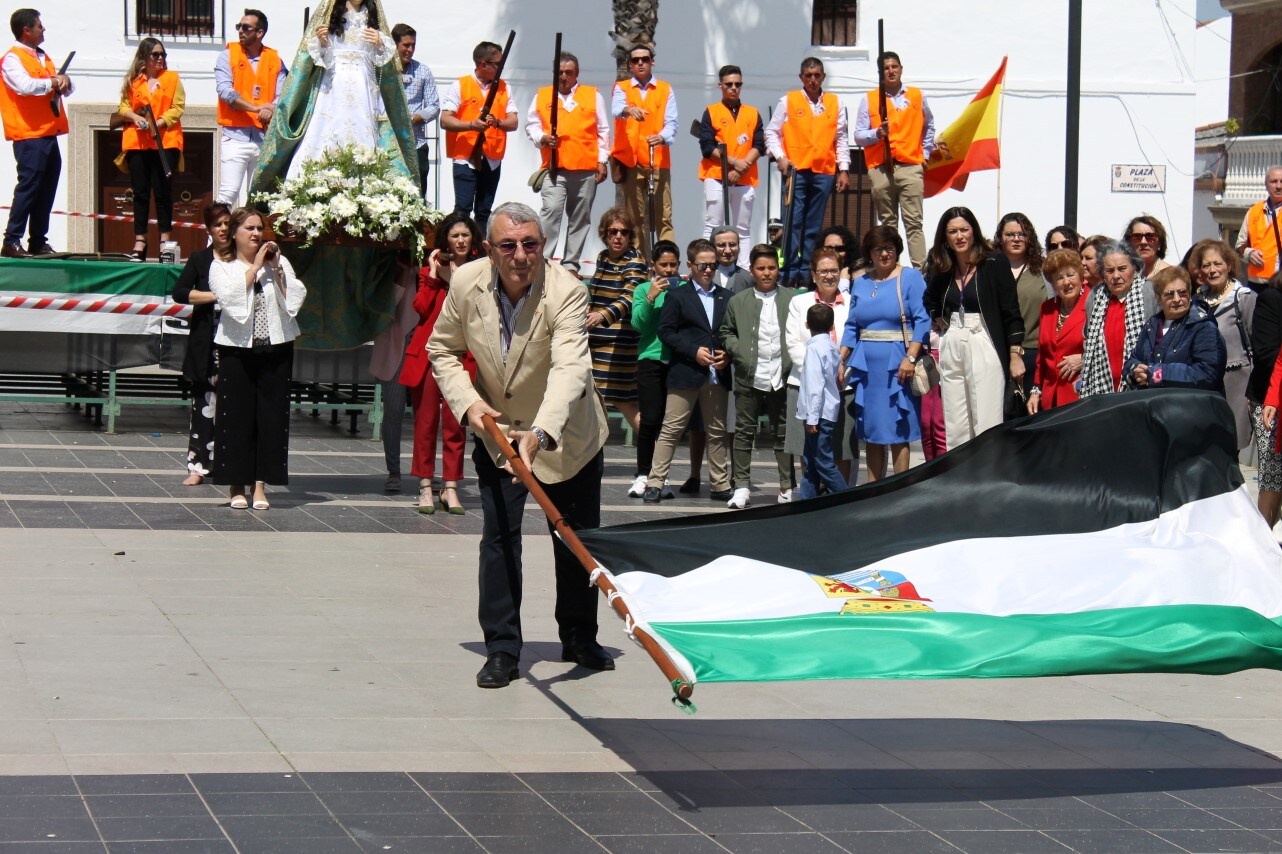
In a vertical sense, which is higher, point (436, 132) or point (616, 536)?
point (436, 132)

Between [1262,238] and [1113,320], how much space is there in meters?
5.69

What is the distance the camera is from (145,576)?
9.95 meters

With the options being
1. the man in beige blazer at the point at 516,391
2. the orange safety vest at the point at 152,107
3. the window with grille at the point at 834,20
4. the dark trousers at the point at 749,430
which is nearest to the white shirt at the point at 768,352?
the dark trousers at the point at 749,430

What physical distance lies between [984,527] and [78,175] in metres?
20.1

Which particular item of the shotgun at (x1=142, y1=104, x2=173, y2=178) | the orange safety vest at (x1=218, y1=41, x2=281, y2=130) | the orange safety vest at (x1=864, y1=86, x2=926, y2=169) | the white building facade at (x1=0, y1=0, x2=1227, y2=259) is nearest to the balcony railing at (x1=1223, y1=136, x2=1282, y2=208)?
the white building facade at (x1=0, y1=0, x2=1227, y2=259)

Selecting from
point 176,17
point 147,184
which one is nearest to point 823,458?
point 147,184

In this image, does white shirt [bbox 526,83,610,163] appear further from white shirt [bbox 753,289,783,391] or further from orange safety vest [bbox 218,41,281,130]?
white shirt [bbox 753,289,783,391]

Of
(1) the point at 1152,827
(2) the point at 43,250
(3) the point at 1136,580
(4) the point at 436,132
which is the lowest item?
(1) the point at 1152,827

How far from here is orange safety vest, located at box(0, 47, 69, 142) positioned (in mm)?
18250

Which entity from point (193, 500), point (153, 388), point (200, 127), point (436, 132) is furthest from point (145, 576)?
point (200, 127)

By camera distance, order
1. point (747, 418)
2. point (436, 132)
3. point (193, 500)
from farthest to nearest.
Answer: point (436, 132) → point (747, 418) → point (193, 500)

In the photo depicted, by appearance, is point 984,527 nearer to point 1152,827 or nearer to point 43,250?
point 1152,827

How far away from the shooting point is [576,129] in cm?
1950

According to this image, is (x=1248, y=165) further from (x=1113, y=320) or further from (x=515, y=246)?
(x=515, y=246)
